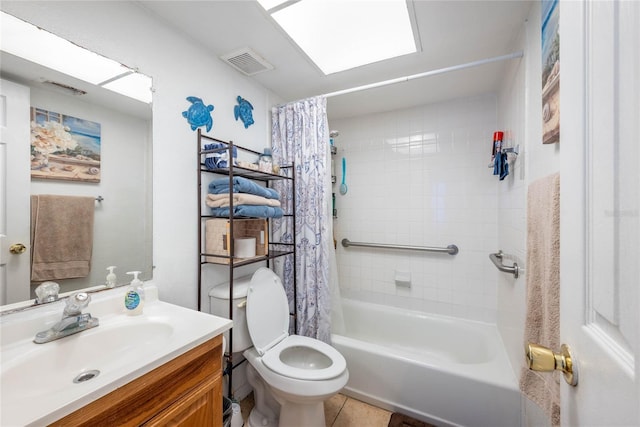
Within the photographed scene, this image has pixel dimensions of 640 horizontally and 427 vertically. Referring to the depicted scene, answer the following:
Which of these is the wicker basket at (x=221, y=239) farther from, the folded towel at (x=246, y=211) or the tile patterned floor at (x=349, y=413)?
the tile patterned floor at (x=349, y=413)

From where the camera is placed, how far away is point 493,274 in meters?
2.06

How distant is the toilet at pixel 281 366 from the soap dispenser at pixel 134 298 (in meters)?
0.46

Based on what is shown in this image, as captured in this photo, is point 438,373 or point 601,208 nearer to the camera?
point 601,208

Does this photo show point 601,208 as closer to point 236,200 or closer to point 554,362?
point 554,362

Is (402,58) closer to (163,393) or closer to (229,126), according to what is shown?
(229,126)

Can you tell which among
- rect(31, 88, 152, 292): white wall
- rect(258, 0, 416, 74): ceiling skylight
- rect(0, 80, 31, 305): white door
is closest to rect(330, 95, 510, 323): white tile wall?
rect(258, 0, 416, 74): ceiling skylight

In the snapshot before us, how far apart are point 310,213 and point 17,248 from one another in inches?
54.5

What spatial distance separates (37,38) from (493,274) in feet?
9.49

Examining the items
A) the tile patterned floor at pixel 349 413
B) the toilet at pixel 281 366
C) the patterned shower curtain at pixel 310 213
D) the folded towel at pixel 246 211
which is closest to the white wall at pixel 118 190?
the folded towel at pixel 246 211

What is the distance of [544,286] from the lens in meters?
0.78

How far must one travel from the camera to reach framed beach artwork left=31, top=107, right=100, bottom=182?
92cm

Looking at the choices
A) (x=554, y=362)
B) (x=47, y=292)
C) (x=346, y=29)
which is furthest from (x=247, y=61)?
(x=554, y=362)

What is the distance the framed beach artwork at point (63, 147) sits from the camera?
916 mm

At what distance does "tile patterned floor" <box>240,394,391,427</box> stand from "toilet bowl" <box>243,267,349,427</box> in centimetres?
17
